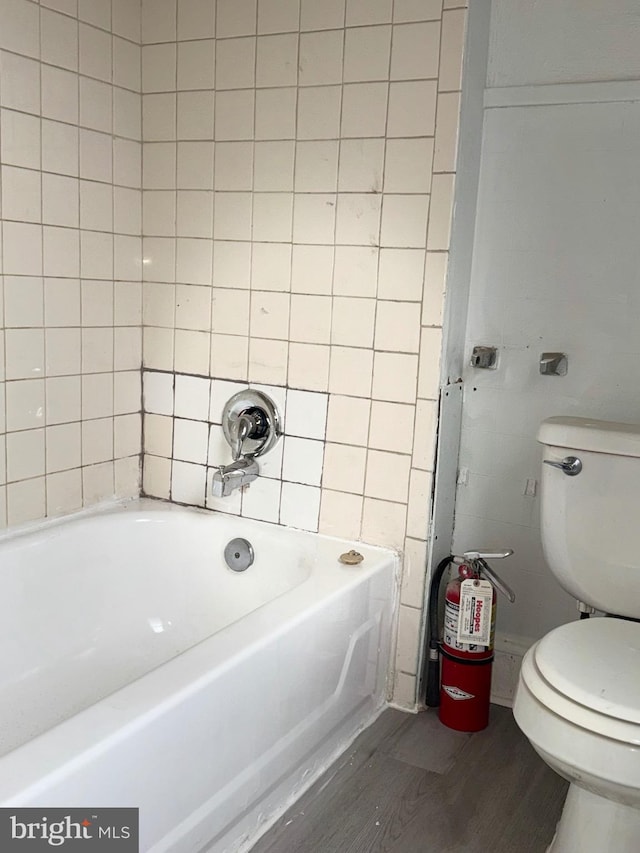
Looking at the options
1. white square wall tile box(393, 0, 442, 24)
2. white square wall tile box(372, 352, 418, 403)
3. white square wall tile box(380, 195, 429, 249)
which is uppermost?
white square wall tile box(393, 0, 442, 24)

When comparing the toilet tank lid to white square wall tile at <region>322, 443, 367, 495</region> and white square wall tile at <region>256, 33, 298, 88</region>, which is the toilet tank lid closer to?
white square wall tile at <region>322, 443, 367, 495</region>

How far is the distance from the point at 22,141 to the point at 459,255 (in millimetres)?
1105

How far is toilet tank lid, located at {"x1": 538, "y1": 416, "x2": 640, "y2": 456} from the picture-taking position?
69.3 inches

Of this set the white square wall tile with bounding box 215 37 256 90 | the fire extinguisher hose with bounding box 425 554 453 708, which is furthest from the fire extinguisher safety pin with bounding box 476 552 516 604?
the white square wall tile with bounding box 215 37 256 90

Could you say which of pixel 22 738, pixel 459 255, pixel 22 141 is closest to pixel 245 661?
pixel 22 738

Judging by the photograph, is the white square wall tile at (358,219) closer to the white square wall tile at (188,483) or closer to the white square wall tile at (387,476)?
the white square wall tile at (387,476)

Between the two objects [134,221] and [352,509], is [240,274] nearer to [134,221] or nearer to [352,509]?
[134,221]

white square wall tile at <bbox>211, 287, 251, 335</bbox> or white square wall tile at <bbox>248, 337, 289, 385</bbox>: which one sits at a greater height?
white square wall tile at <bbox>211, 287, 251, 335</bbox>

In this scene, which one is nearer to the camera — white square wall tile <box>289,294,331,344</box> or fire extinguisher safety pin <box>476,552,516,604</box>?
fire extinguisher safety pin <box>476,552,516,604</box>

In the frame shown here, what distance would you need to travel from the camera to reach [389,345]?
2084 mm

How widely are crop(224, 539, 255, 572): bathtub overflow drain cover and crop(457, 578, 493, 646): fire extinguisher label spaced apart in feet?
1.89

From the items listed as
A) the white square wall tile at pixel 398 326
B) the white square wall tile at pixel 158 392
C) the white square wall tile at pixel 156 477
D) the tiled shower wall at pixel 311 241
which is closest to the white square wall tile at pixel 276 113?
the tiled shower wall at pixel 311 241

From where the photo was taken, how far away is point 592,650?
1577 millimetres

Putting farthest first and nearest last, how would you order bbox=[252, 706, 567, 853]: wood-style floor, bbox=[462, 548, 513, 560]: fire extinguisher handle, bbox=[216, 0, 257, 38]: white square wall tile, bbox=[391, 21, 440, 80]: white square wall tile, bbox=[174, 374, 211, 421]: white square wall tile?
bbox=[174, 374, 211, 421]: white square wall tile < bbox=[216, 0, 257, 38]: white square wall tile < bbox=[462, 548, 513, 560]: fire extinguisher handle < bbox=[391, 21, 440, 80]: white square wall tile < bbox=[252, 706, 567, 853]: wood-style floor
